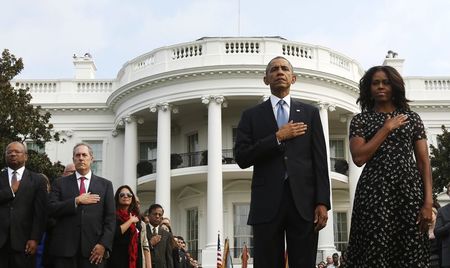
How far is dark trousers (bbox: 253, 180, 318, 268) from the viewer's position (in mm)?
5191

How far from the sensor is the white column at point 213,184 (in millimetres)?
27566

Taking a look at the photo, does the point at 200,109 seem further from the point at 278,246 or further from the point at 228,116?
the point at 278,246

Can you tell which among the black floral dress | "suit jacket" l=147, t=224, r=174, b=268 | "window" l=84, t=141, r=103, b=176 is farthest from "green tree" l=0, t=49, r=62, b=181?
the black floral dress

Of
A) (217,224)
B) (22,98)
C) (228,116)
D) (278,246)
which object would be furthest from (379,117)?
(228,116)

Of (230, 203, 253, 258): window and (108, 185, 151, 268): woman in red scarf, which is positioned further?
(230, 203, 253, 258): window

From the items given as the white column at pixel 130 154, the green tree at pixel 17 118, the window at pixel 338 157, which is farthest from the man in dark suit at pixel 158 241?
the window at pixel 338 157

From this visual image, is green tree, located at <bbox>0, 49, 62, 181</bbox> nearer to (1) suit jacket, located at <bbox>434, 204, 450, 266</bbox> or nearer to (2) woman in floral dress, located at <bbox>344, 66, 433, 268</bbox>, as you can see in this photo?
(1) suit jacket, located at <bbox>434, 204, 450, 266</bbox>

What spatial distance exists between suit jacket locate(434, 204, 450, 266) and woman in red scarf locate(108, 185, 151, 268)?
4.07 m

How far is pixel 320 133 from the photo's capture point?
5.59m

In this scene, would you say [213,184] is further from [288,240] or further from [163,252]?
[288,240]

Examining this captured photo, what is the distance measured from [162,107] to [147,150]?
469 centimetres

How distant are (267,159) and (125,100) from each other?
27.7 metres

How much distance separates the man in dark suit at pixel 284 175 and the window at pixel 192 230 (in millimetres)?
26587

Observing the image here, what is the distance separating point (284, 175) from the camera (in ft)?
17.5
